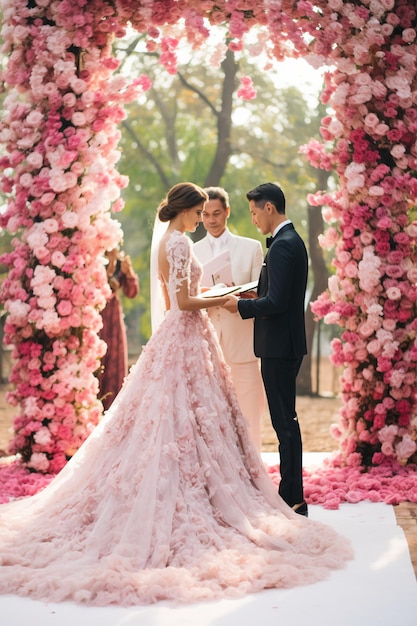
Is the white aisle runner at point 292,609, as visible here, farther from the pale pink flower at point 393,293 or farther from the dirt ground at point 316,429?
the pale pink flower at point 393,293

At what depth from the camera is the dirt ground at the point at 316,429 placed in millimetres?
4824

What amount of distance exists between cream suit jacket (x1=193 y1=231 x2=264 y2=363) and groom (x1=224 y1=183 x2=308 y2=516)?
65cm

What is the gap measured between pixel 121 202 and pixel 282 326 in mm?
2087

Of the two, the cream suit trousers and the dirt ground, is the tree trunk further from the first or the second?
the cream suit trousers

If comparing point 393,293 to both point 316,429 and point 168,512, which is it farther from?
point 316,429

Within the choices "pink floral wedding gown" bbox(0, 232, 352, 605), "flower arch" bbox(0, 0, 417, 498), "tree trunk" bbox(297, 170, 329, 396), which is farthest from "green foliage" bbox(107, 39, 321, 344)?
"pink floral wedding gown" bbox(0, 232, 352, 605)

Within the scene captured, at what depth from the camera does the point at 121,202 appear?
625 cm

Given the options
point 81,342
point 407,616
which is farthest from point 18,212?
point 407,616

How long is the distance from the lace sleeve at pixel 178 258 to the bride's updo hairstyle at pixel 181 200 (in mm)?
129

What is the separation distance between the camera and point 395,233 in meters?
5.99

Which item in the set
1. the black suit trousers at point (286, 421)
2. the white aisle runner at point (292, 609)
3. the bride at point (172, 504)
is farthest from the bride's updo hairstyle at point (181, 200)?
the white aisle runner at point (292, 609)

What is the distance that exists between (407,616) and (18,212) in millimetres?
4059

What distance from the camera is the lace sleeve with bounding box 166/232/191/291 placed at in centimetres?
448

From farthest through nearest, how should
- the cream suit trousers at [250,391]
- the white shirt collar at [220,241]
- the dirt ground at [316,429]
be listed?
the white shirt collar at [220,241] < the cream suit trousers at [250,391] < the dirt ground at [316,429]
